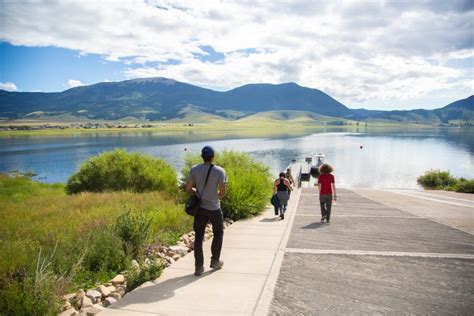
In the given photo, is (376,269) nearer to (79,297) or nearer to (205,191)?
(205,191)

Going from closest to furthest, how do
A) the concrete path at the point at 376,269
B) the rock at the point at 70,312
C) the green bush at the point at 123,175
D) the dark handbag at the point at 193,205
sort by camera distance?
the rock at the point at 70,312
the concrete path at the point at 376,269
the dark handbag at the point at 193,205
the green bush at the point at 123,175

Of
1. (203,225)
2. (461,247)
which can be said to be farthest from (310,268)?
(461,247)

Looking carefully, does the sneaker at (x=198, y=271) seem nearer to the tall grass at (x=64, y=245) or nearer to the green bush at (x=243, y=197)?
the tall grass at (x=64, y=245)

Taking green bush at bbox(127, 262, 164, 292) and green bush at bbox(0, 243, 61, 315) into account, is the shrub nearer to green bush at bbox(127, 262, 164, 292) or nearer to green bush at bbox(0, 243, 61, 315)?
green bush at bbox(127, 262, 164, 292)

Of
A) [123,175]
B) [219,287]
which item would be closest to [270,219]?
[219,287]

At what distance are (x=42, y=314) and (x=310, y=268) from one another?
4321mm

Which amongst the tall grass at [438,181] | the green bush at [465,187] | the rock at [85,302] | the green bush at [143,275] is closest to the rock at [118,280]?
the green bush at [143,275]

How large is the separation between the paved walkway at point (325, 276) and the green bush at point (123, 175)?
32.3 ft

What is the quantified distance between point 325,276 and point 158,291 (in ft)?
9.23

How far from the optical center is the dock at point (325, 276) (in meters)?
5.22

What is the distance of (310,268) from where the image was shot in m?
6.72

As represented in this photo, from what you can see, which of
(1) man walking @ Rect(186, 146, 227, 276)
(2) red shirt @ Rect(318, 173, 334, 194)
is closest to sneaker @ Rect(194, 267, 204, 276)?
(1) man walking @ Rect(186, 146, 227, 276)

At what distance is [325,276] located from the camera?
6.35 meters

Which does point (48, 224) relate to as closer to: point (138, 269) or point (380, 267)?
point (138, 269)
